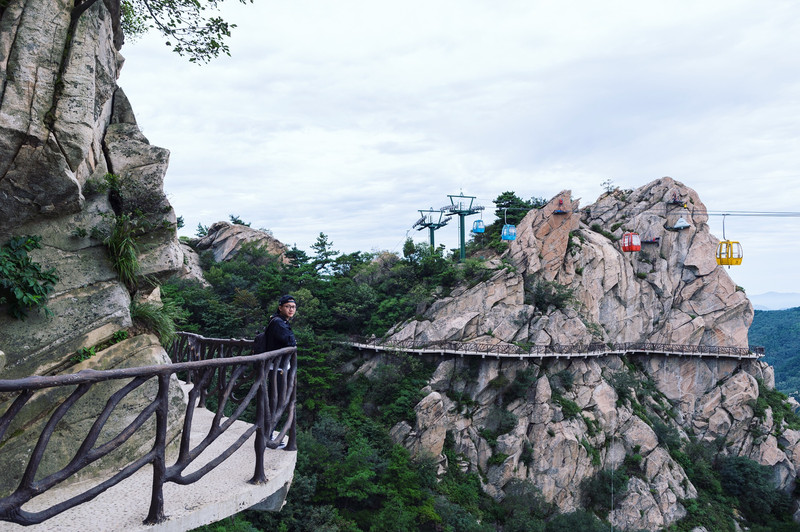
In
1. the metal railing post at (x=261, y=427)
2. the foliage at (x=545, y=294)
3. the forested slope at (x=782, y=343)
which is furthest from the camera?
the forested slope at (x=782, y=343)

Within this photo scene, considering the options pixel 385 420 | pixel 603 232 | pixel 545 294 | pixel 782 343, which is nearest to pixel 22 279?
pixel 385 420

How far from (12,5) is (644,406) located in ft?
119

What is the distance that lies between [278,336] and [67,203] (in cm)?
236

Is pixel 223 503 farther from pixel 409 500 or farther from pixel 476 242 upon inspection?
pixel 476 242

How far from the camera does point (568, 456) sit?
84.7 feet

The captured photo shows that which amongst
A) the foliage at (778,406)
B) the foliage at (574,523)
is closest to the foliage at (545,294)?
the foliage at (574,523)

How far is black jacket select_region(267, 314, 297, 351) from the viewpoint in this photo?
418 centimetres

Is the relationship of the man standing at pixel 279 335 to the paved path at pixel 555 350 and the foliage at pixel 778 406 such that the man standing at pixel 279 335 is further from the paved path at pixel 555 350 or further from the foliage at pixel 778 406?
the foliage at pixel 778 406

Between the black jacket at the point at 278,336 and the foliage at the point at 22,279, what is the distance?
1892 mm

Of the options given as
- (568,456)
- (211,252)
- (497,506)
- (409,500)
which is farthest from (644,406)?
(211,252)

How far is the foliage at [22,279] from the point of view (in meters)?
3.76

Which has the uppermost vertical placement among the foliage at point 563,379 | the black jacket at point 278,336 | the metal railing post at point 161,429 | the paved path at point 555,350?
the black jacket at point 278,336

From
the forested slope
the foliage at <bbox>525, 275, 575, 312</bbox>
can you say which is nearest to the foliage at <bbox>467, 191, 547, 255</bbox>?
the foliage at <bbox>525, 275, 575, 312</bbox>

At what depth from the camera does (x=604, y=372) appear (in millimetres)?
30656
